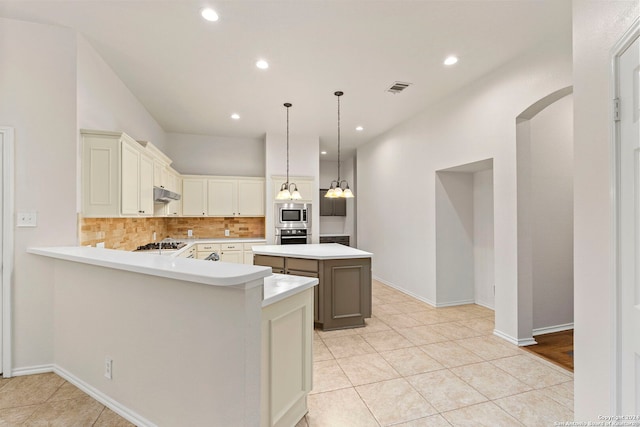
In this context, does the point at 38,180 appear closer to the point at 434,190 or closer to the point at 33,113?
the point at 33,113

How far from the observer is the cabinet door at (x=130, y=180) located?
9.05 ft

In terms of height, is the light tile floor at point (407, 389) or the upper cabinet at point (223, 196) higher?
the upper cabinet at point (223, 196)

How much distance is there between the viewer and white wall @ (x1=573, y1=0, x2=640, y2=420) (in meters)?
1.32

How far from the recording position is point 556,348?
2895 millimetres

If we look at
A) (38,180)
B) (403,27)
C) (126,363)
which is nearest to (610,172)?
(403,27)

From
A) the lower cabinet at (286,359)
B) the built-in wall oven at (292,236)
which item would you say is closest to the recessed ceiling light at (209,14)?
the lower cabinet at (286,359)

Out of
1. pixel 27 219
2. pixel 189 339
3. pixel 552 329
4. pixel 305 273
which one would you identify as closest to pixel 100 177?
pixel 27 219

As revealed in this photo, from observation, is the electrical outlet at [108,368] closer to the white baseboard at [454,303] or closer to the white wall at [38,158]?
the white wall at [38,158]

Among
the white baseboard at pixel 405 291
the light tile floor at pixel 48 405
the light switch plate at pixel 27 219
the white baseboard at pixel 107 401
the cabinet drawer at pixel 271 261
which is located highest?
the light switch plate at pixel 27 219

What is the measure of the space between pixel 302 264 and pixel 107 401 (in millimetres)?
2176

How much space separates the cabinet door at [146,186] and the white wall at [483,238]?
15.2ft

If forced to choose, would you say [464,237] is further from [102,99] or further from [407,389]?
[102,99]

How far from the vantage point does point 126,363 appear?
1764mm

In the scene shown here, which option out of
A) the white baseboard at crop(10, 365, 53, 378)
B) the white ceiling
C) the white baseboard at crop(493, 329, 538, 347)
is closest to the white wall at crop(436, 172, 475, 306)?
the white baseboard at crop(493, 329, 538, 347)
